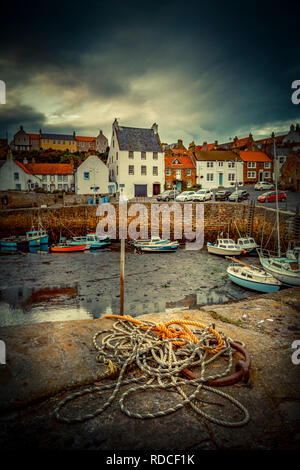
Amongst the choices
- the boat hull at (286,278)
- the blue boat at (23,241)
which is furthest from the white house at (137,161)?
the boat hull at (286,278)

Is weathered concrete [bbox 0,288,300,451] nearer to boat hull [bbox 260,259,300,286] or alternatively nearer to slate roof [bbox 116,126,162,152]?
boat hull [bbox 260,259,300,286]

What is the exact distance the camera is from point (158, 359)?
11.3ft

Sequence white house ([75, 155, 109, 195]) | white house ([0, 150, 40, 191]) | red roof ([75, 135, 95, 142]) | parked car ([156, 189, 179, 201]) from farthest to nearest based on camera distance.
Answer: red roof ([75, 135, 95, 142]) < white house ([0, 150, 40, 191]) < white house ([75, 155, 109, 195]) < parked car ([156, 189, 179, 201])

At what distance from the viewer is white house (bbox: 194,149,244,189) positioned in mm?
47688

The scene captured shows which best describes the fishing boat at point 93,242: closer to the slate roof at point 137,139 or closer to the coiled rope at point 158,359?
the slate roof at point 137,139

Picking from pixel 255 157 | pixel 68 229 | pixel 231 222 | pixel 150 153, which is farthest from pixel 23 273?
pixel 255 157

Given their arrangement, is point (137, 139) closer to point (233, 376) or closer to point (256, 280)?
point (256, 280)

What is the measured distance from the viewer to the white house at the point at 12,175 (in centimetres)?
4581

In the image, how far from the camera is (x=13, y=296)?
1495 centimetres

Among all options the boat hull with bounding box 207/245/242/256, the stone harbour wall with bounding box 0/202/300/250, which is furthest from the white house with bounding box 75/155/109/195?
the boat hull with bounding box 207/245/242/256

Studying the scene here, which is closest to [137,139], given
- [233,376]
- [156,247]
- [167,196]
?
[167,196]

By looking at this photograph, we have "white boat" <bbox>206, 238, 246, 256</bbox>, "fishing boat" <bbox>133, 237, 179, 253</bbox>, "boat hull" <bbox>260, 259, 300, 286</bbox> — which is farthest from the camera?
"fishing boat" <bbox>133, 237, 179, 253</bbox>

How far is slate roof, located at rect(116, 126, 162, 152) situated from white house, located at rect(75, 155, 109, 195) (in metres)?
5.39

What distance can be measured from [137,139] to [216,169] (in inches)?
635
